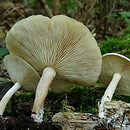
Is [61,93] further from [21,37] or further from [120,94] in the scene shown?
[21,37]

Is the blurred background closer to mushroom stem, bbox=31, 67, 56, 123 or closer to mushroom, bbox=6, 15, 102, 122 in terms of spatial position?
mushroom stem, bbox=31, 67, 56, 123

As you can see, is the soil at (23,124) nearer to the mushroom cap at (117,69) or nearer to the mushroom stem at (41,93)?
the mushroom stem at (41,93)

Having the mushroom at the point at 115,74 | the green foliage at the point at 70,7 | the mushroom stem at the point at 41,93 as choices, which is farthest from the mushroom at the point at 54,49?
the green foliage at the point at 70,7

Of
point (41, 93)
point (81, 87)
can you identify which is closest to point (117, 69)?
point (81, 87)

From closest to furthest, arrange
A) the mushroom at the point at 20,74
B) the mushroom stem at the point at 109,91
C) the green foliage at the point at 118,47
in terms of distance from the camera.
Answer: the mushroom stem at the point at 109,91, the mushroom at the point at 20,74, the green foliage at the point at 118,47

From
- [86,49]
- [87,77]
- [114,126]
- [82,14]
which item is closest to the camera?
[114,126]

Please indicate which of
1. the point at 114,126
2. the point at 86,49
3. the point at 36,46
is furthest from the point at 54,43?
the point at 114,126
